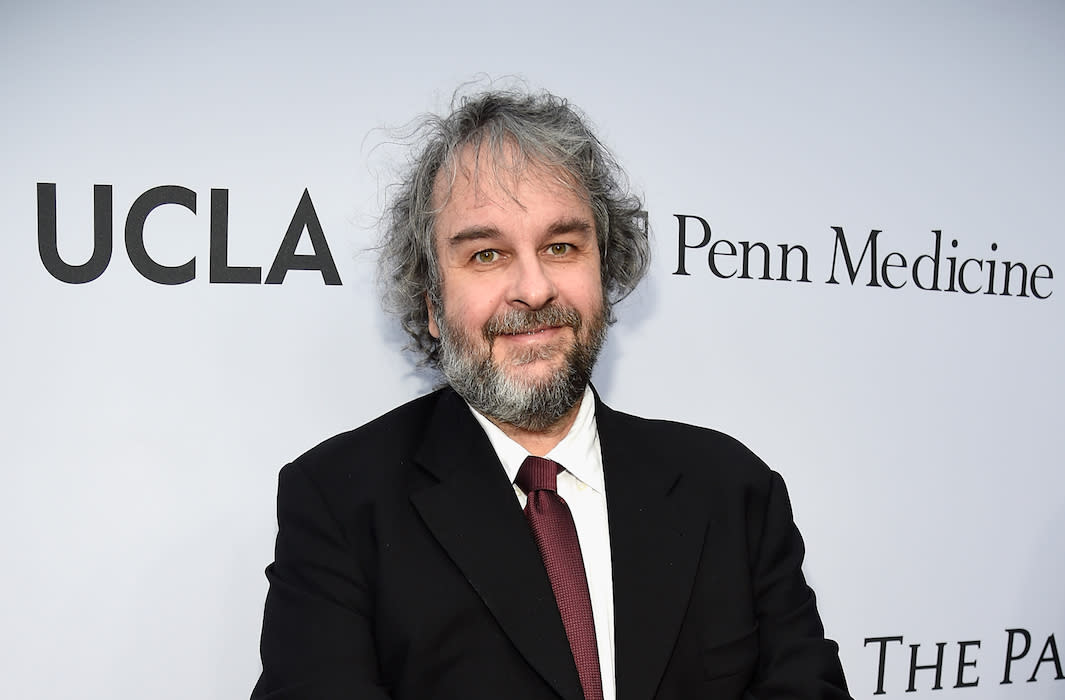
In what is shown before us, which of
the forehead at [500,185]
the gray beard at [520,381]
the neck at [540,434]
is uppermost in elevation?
the forehead at [500,185]

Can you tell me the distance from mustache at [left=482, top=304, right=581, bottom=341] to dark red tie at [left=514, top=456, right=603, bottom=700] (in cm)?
22

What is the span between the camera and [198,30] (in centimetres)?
175

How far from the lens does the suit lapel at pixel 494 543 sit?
1247 mm

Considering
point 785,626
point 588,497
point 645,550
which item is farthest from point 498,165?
point 785,626

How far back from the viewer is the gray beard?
141 cm

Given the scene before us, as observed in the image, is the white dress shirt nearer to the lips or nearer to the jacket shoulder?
the jacket shoulder

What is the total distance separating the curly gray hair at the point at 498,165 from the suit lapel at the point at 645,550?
1.11 ft

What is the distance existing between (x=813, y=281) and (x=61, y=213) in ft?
5.66

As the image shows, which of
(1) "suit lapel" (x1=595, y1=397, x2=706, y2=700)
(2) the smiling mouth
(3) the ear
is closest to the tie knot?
(1) "suit lapel" (x1=595, y1=397, x2=706, y2=700)

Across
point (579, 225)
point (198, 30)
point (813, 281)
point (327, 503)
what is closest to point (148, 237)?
point (198, 30)

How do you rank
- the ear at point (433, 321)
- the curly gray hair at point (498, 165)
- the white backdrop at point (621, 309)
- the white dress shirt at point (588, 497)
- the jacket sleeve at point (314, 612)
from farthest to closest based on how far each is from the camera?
the white backdrop at point (621, 309), the ear at point (433, 321), the curly gray hair at point (498, 165), the white dress shirt at point (588, 497), the jacket sleeve at point (314, 612)

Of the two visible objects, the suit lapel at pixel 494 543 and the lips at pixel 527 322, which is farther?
the lips at pixel 527 322

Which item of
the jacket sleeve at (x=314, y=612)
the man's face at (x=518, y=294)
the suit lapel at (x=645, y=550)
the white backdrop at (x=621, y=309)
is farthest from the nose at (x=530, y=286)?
the white backdrop at (x=621, y=309)

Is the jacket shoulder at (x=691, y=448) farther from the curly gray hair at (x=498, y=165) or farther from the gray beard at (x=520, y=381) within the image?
the curly gray hair at (x=498, y=165)
